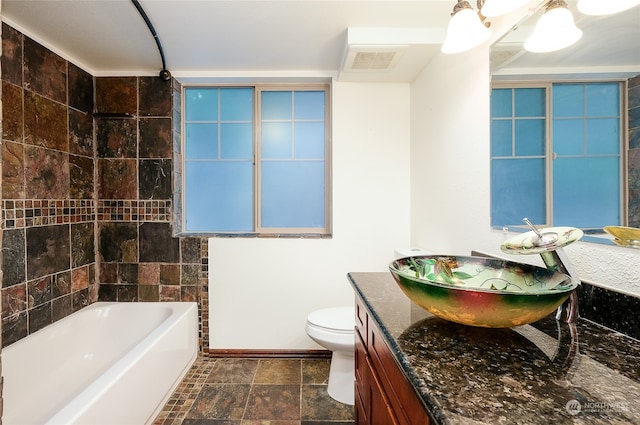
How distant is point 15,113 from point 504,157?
2.61 meters

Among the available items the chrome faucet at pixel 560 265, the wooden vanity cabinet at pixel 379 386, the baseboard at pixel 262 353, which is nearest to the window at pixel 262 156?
the baseboard at pixel 262 353

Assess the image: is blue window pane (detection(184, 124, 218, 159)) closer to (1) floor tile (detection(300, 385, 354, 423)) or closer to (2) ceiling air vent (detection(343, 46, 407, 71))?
(2) ceiling air vent (detection(343, 46, 407, 71))

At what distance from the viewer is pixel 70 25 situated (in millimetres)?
1798

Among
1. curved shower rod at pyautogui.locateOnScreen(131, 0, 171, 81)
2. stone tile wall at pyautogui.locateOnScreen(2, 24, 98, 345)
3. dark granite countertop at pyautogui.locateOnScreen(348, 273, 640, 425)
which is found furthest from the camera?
stone tile wall at pyautogui.locateOnScreen(2, 24, 98, 345)

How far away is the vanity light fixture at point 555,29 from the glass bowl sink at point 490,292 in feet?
2.62

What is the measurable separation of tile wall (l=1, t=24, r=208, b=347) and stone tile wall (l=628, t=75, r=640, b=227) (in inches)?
92.4

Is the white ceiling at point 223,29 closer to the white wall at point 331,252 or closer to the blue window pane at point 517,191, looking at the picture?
the white wall at point 331,252

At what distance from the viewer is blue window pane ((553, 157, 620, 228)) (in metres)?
0.94

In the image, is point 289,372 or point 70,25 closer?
point 70,25

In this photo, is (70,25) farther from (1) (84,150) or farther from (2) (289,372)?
(2) (289,372)

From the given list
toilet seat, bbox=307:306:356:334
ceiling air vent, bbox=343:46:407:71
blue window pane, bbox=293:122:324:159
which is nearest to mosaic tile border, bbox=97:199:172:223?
blue window pane, bbox=293:122:324:159

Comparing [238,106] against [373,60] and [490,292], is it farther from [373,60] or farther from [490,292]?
[490,292]

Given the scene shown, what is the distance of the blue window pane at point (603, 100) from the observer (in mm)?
918

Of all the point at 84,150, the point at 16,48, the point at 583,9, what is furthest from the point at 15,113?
the point at 583,9
